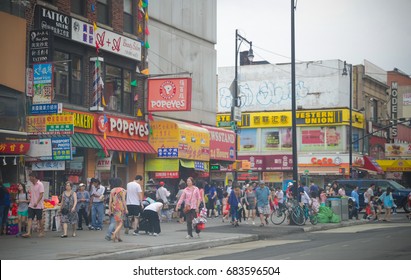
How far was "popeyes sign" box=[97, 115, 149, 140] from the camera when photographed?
28.4 metres

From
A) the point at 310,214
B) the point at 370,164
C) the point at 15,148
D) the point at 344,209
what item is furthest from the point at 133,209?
the point at 370,164

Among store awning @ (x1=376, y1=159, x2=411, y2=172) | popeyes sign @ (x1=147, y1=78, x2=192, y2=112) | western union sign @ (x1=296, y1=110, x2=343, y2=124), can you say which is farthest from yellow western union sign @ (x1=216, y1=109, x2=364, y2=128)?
popeyes sign @ (x1=147, y1=78, x2=192, y2=112)

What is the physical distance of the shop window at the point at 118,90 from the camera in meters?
30.2

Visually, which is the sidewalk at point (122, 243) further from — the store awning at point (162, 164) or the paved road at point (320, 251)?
the store awning at point (162, 164)

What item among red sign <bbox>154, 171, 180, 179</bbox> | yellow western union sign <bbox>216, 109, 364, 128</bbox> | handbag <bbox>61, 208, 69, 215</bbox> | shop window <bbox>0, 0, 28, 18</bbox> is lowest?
handbag <bbox>61, 208, 69, 215</bbox>

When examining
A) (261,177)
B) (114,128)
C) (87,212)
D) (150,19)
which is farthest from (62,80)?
(261,177)

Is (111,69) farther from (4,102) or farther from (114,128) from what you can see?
(4,102)

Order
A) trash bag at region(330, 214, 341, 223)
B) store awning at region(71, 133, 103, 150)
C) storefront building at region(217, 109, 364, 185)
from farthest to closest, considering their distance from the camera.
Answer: storefront building at region(217, 109, 364, 185), trash bag at region(330, 214, 341, 223), store awning at region(71, 133, 103, 150)

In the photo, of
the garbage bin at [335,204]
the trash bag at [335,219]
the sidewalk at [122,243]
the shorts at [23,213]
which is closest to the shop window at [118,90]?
the sidewalk at [122,243]

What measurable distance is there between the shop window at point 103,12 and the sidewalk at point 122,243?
9.56 m

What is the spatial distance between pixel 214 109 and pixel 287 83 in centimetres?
2639

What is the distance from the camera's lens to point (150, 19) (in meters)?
33.4

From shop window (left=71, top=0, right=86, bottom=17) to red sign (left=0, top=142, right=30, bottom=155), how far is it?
672 cm

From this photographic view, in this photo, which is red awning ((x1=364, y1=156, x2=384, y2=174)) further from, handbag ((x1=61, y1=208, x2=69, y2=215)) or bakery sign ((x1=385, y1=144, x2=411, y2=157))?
handbag ((x1=61, y1=208, x2=69, y2=215))
